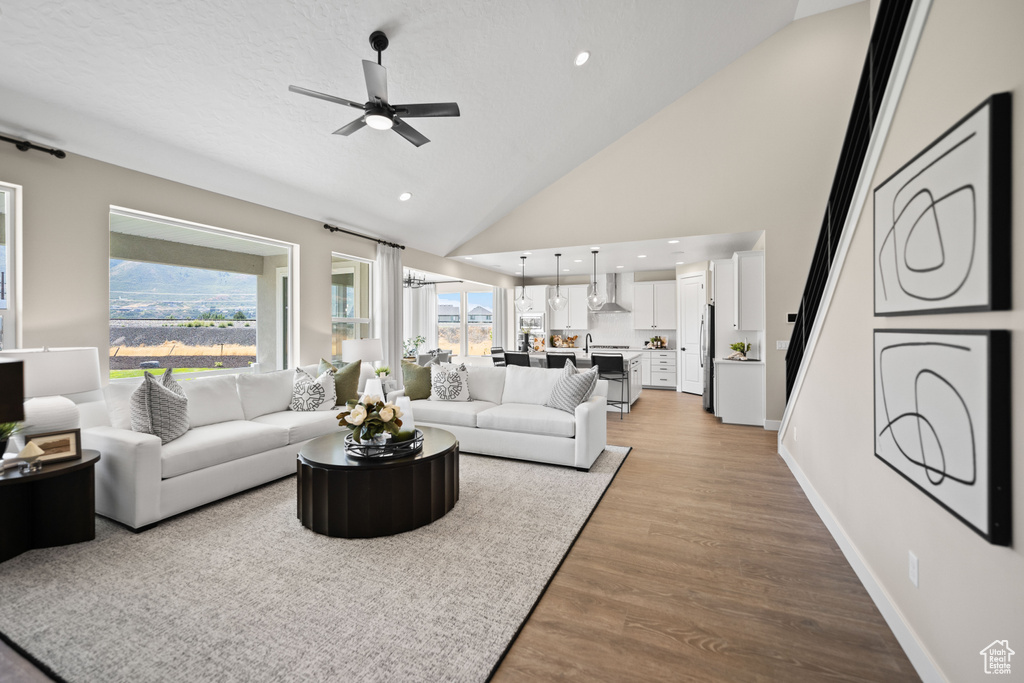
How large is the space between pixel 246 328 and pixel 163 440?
1.90 metres

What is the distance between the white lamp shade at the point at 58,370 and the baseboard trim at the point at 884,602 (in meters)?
4.36

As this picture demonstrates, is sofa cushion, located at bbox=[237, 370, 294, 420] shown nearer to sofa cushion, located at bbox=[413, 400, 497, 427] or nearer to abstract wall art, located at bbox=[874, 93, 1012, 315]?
sofa cushion, located at bbox=[413, 400, 497, 427]

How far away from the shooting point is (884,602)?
1953 millimetres

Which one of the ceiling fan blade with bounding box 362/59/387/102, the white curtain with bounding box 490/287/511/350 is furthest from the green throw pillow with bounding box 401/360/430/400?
the white curtain with bounding box 490/287/511/350

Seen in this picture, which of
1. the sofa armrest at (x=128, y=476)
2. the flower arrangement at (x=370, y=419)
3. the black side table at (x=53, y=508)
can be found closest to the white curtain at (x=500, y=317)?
the flower arrangement at (x=370, y=419)

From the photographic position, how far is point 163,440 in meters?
3.02

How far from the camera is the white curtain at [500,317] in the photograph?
33.3 ft

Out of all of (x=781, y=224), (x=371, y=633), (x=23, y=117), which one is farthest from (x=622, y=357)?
(x=23, y=117)

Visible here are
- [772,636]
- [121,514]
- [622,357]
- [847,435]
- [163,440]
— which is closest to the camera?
[772,636]

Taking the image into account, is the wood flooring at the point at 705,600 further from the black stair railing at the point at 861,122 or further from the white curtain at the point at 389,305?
the white curtain at the point at 389,305

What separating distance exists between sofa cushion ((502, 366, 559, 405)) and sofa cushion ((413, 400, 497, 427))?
235 mm

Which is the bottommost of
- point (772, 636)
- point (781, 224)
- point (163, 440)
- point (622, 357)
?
point (772, 636)

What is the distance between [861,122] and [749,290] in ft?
12.0

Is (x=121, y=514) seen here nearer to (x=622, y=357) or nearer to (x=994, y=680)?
(x=994, y=680)
